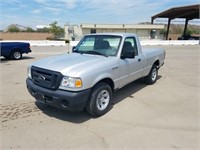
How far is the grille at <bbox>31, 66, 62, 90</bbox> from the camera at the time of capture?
3.63 metres

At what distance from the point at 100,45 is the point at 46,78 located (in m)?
1.96

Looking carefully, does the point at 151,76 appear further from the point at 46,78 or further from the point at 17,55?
the point at 17,55

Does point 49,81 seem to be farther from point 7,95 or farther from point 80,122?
point 7,95

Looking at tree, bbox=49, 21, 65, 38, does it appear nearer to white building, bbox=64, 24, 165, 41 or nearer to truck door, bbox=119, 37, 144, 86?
white building, bbox=64, 24, 165, 41

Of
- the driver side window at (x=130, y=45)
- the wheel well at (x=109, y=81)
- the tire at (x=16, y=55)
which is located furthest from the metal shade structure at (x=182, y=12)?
the wheel well at (x=109, y=81)

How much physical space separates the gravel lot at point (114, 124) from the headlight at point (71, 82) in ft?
2.91

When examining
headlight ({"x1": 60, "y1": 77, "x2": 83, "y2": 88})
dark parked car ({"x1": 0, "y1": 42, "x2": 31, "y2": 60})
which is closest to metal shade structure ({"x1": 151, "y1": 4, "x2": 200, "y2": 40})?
dark parked car ({"x1": 0, "y1": 42, "x2": 31, "y2": 60})

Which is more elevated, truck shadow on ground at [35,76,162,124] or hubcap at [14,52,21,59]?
hubcap at [14,52,21,59]

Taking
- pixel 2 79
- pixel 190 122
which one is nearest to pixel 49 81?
pixel 190 122

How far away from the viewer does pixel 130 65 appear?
16.4 ft

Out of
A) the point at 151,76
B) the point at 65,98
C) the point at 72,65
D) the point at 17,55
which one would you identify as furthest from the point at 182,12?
the point at 65,98

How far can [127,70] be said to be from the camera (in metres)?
4.91

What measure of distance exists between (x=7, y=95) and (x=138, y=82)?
4617 mm

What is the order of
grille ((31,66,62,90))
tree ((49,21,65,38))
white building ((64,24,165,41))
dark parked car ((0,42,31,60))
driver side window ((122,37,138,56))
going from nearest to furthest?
grille ((31,66,62,90))
driver side window ((122,37,138,56))
dark parked car ((0,42,31,60))
white building ((64,24,165,41))
tree ((49,21,65,38))
